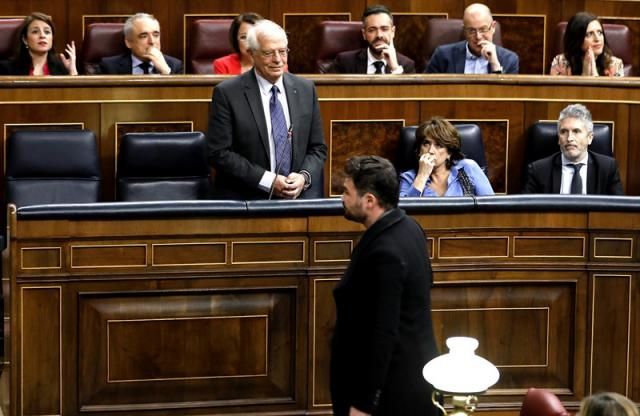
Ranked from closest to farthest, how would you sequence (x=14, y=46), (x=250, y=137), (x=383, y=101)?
(x=250, y=137) < (x=383, y=101) < (x=14, y=46)

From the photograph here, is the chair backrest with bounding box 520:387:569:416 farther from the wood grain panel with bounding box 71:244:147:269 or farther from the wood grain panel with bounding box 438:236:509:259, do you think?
the wood grain panel with bounding box 71:244:147:269

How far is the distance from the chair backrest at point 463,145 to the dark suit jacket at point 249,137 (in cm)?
67

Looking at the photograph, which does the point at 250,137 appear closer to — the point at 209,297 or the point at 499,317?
the point at 209,297

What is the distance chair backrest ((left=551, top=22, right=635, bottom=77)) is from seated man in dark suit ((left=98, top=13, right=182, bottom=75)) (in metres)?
1.85

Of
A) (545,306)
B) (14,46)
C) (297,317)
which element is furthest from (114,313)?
(14,46)

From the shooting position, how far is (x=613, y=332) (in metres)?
3.61

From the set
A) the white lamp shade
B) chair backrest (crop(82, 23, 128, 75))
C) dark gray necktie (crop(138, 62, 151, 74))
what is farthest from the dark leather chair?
the white lamp shade

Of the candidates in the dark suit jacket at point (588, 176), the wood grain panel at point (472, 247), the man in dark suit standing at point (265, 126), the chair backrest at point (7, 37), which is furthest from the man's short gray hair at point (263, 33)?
the chair backrest at point (7, 37)

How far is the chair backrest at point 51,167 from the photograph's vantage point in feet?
15.2

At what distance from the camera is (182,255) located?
3471 millimetres

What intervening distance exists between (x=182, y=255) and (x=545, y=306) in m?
1.01

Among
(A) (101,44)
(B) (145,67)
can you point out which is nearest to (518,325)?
(B) (145,67)

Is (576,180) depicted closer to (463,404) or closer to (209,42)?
(209,42)

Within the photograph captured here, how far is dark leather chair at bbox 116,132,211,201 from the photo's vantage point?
4660 mm
